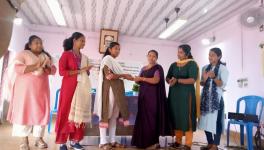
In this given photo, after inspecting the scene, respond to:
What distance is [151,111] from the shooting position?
9.18ft

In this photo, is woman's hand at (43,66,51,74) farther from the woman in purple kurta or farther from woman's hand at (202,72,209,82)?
woman's hand at (202,72,209,82)

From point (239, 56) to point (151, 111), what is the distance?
8.71ft

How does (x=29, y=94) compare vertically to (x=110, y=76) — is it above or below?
below

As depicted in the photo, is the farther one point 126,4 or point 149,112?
point 126,4

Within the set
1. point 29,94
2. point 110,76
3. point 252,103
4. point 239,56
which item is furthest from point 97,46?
point 252,103

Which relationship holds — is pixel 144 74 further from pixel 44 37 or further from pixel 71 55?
pixel 44 37

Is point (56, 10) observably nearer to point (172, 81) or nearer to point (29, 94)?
point (29, 94)

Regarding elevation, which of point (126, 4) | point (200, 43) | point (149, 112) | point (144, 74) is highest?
point (126, 4)

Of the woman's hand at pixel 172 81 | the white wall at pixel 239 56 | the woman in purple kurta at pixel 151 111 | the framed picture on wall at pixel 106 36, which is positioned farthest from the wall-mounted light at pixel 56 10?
the white wall at pixel 239 56

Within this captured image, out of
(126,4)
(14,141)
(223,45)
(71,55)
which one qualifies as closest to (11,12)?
(71,55)

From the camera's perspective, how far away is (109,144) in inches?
107

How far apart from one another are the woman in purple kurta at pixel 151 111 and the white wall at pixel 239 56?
6.71ft

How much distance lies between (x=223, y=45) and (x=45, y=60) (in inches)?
157

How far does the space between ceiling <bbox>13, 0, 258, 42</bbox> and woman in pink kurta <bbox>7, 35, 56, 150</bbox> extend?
7.70 ft
